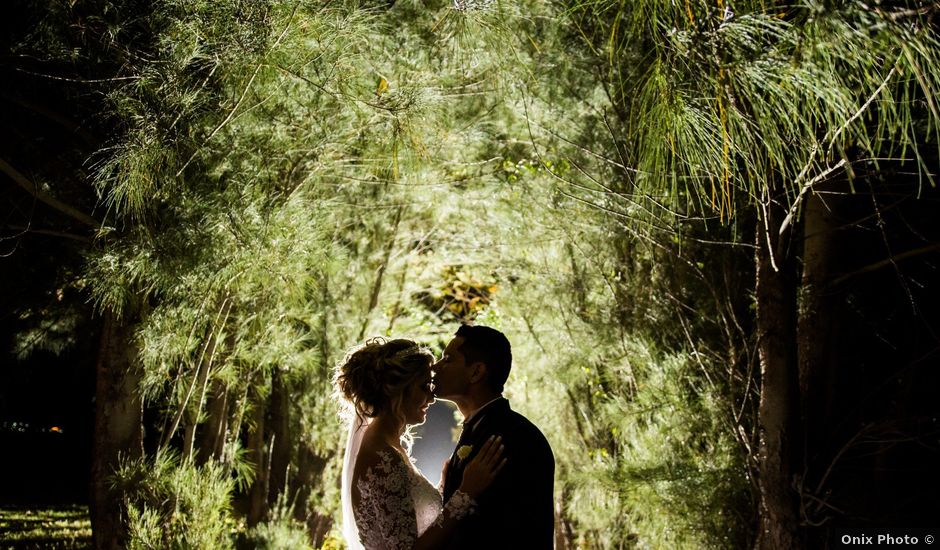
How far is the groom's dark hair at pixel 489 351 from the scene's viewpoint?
229 centimetres

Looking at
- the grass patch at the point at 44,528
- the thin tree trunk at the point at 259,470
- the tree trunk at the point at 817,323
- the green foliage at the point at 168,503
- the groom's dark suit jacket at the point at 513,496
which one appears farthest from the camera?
the thin tree trunk at the point at 259,470

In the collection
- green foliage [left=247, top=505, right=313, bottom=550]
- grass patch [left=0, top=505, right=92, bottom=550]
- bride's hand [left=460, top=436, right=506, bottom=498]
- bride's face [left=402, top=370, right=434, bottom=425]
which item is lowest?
grass patch [left=0, top=505, right=92, bottom=550]

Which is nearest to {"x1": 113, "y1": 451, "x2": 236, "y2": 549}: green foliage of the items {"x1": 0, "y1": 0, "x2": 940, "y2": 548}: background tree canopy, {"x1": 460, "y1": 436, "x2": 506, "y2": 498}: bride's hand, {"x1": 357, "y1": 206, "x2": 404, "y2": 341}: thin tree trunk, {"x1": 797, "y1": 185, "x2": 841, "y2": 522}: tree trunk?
{"x1": 0, "y1": 0, "x2": 940, "y2": 548}: background tree canopy

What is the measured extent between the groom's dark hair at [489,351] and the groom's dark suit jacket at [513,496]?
0.45 ft

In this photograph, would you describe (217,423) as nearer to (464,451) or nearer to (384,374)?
(384,374)

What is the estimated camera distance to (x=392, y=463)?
2254 millimetres

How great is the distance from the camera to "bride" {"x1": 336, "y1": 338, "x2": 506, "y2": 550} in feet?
6.56

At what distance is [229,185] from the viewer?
122 inches

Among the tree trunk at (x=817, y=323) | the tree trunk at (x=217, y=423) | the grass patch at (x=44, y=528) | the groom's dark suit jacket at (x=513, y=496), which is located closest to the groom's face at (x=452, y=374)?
the groom's dark suit jacket at (x=513, y=496)

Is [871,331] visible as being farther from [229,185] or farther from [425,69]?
[229,185]

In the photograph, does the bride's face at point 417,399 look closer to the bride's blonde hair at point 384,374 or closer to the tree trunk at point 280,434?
the bride's blonde hair at point 384,374

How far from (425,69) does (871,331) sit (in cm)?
251

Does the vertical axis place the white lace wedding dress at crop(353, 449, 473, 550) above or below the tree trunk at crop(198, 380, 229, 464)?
below

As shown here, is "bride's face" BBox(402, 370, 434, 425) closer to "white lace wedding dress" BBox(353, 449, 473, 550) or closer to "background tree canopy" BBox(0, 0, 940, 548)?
"white lace wedding dress" BBox(353, 449, 473, 550)
